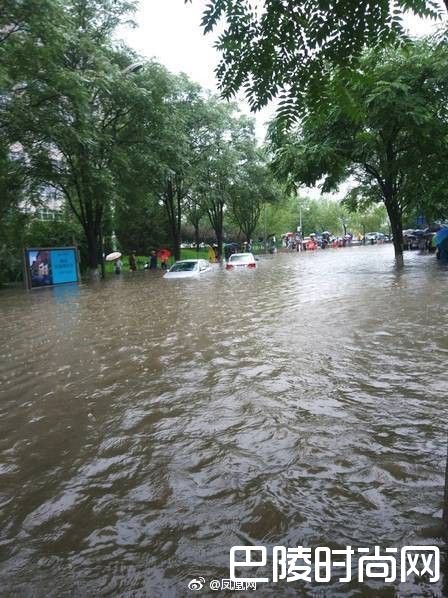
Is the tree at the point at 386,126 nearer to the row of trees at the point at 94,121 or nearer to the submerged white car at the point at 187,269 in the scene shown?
the row of trees at the point at 94,121

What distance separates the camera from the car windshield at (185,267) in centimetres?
2547

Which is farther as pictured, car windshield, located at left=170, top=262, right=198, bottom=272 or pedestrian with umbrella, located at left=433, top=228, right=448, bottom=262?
car windshield, located at left=170, top=262, right=198, bottom=272

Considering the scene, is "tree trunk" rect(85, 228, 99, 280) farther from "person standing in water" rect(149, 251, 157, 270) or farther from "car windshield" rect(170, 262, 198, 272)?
"person standing in water" rect(149, 251, 157, 270)

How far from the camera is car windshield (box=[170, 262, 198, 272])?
25469 mm

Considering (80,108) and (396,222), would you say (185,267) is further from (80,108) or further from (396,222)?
(396,222)

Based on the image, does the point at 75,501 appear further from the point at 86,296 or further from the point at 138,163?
the point at 138,163

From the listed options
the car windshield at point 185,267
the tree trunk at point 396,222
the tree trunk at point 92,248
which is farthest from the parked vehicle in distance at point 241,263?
the tree trunk at point 396,222

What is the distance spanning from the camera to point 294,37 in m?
2.88

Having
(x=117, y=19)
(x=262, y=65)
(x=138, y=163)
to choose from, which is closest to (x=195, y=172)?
(x=138, y=163)

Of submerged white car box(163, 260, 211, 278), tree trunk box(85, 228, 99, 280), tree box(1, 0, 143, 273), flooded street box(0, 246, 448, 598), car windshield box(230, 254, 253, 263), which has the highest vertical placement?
tree box(1, 0, 143, 273)

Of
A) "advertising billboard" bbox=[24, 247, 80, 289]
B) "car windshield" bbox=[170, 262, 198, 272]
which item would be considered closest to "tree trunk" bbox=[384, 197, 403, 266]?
"car windshield" bbox=[170, 262, 198, 272]

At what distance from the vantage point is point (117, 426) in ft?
16.1

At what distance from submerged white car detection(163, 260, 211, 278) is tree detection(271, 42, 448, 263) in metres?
6.69

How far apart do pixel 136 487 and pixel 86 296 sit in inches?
625
